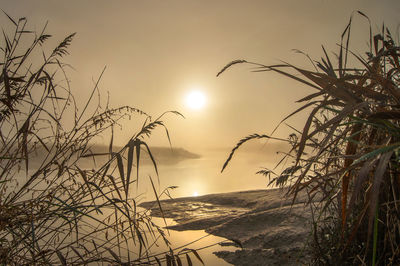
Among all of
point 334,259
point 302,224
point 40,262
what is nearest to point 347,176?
point 334,259

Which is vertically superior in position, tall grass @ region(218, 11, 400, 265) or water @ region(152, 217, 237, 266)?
tall grass @ region(218, 11, 400, 265)

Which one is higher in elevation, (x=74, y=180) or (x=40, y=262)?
(x=74, y=180)

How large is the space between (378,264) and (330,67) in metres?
0.98

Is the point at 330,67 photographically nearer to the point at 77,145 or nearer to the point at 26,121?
the point at 77,145


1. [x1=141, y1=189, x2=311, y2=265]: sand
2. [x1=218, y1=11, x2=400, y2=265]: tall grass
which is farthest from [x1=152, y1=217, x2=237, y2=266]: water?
[x1=218, y1=11, x2=400, y2=265]: tall grass

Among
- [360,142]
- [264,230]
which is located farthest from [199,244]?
[360,142]

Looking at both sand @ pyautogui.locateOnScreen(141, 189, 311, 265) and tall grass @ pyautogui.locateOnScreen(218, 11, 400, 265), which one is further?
sand @ pyautogui.locateOnScreen(141, 189, 311, 265)

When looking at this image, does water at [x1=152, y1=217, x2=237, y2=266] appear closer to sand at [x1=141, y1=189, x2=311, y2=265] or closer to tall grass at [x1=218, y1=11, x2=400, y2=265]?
sand at [x1=141, y1=189, x2=311, y2=265]

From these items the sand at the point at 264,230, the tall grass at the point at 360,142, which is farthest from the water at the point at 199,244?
the tall grass at the point at 360,142

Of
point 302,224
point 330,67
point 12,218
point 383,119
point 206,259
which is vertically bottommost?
point 206,259

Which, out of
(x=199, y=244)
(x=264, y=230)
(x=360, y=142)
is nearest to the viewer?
(x=360, y=142)

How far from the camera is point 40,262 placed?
4.75ft

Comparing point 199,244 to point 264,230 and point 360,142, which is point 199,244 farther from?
point 360,142

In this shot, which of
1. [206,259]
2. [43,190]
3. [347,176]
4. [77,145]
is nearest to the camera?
[347,176]
